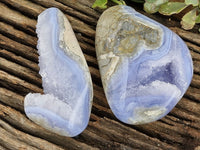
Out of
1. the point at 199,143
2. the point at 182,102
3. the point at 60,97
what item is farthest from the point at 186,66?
the point at 60,97

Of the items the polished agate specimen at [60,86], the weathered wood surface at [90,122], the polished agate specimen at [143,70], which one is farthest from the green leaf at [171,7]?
the polished agate specimen at [60,86]

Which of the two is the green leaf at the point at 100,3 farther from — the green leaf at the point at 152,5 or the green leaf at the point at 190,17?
the green leaf at the point at 190,17

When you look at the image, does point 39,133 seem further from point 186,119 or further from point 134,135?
point 186,119

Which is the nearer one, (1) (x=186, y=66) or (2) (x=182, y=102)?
(1) (x=186, y=66)

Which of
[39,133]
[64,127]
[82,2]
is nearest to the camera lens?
[64,127]

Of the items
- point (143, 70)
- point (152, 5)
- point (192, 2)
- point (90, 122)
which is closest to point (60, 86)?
point (90, 122)

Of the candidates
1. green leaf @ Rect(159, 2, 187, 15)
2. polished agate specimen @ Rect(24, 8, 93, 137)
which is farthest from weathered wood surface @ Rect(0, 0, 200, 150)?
green leaf @ Rect(159, 2, 187, 15)
